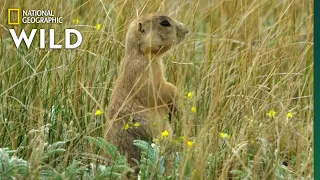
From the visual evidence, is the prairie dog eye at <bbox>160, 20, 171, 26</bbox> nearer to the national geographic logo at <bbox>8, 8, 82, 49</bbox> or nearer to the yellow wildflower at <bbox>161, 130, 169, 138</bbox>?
the national geographic logo at <bbox>8, 8, 82, 49</bbox>

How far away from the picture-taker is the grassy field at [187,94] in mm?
6465

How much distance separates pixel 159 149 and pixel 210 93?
48.9 inches

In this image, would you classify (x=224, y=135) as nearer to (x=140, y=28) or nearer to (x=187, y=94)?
(x=187, y=94)

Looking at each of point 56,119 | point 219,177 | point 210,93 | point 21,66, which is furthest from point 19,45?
point 219,177

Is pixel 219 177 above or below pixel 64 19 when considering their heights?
below

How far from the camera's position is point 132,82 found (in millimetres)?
7273

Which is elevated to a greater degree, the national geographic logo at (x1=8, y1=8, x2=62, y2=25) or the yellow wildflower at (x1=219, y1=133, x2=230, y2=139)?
the national geographic logo at (x1=8, y1=8, x2=62, y2=25)

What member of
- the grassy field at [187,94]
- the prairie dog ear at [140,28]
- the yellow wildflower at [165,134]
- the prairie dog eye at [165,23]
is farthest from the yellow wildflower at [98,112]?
the prairie dog eye at [165,23]

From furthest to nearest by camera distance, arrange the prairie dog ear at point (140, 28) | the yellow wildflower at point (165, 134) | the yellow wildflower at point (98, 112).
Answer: the prairie dog ear at point (140, 28) < the yellow wildflower at point (98, 112) < the yellow wildflower at point (165, 134)

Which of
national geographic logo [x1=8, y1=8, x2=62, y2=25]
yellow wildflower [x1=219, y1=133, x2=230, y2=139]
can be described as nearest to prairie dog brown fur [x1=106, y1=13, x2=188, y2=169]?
yellow wildflower [x1=219, y1=133, x2=230, y2=139]

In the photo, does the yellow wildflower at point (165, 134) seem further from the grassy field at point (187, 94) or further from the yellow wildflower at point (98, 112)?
the yellow wildflower at point (98, 112)

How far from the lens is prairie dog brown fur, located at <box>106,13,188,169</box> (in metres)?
6.95

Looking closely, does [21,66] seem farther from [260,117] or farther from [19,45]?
[260,117]

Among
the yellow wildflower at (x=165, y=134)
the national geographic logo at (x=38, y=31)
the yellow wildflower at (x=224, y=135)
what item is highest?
the national geographic logo at (x=38, y=31)
